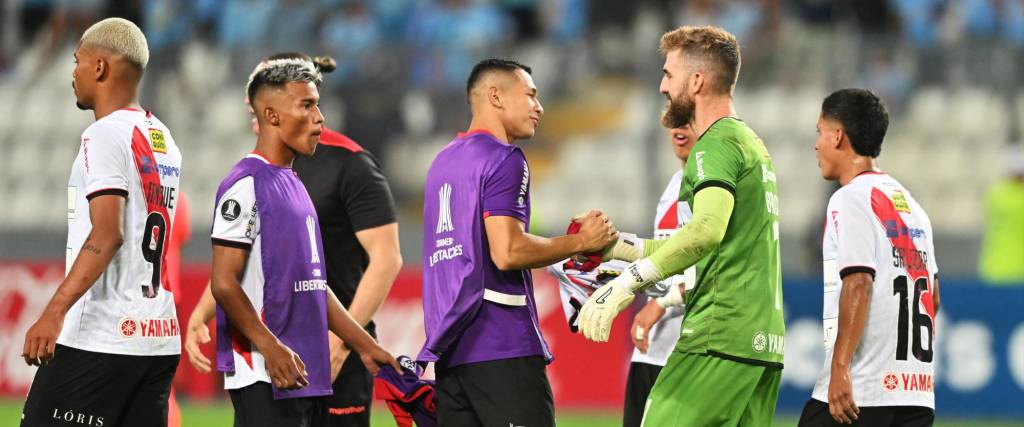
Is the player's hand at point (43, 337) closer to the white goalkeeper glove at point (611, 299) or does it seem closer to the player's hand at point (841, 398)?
the white goalkeeper glove at point (611, 299)

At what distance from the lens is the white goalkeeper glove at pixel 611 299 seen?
18.9 ft

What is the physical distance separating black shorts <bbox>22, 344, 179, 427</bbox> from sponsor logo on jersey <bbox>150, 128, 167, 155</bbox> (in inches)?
36.9

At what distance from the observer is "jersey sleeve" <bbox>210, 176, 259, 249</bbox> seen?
6188 millimetres

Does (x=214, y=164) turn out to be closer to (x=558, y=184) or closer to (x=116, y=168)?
(x=558, y=184)

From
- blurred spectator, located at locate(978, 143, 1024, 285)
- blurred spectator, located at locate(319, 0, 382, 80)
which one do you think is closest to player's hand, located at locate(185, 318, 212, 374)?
blurred spectator, located at locate(319, 0, 382, 80)

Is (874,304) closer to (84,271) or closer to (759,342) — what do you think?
(759,342)

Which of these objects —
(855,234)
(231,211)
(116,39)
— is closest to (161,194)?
(231,211)

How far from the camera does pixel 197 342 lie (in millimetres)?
7238

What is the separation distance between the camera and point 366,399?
762 centimetres

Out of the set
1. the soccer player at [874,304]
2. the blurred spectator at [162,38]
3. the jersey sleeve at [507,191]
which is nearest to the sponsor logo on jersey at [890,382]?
the soccer player at [874,304]

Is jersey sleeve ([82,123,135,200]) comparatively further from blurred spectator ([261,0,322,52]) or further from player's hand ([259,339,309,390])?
blurred spectator ([261,0,322,52])

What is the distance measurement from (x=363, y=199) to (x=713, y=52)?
88.6 inches

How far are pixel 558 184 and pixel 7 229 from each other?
20.6ft

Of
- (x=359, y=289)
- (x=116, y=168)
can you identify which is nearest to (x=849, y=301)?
(x=359, y=289)
